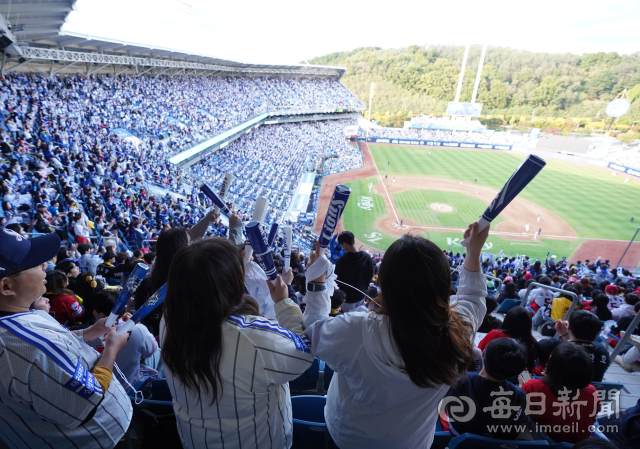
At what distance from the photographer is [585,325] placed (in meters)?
2.89

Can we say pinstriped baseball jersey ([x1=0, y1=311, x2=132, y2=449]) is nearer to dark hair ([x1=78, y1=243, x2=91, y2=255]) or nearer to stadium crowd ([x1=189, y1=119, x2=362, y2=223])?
dark hair ([x1=78, y1=243, x2=91, y2=255])

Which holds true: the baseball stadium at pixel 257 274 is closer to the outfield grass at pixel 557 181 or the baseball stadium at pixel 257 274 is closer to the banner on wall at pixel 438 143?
the outfield grass at pixel 557 181

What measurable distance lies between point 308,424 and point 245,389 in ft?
2.83

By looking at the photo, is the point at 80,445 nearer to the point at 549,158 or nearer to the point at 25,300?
the point at 25,300

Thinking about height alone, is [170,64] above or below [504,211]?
above

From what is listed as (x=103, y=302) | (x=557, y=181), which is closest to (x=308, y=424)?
(x=103, y=302)

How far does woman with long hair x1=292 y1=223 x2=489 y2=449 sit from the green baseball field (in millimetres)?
11207

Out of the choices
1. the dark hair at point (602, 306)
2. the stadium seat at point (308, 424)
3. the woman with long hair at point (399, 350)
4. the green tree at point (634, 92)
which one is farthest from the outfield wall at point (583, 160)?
the woman with long hair at point (399, 350)

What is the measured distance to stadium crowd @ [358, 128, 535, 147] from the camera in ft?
164

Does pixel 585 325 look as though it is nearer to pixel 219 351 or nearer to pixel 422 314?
pixel 422 314

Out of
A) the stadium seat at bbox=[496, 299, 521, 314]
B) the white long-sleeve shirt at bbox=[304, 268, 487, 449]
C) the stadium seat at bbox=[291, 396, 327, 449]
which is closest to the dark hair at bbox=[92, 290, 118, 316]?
the stadium seat at bbox=[291, 396, 327, 449]

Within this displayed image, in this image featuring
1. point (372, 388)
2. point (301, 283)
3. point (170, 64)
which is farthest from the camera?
point (170, 64)

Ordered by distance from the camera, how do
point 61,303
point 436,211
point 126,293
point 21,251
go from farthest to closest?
point 436,211 → point 61,303 → point 126,293 → point 21,251

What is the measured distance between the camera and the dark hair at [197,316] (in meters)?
1.35
